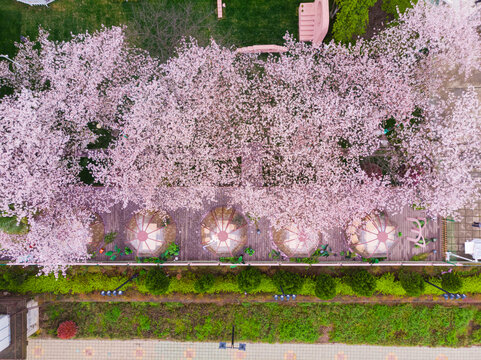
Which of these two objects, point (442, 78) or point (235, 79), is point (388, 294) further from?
point (235, 79)

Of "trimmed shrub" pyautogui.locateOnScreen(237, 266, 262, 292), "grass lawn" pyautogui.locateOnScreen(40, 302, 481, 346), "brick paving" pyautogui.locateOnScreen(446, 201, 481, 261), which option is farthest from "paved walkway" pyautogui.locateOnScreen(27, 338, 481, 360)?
"brick paving" pyautogui.locateOnScreen(446, 201, 481, 261)

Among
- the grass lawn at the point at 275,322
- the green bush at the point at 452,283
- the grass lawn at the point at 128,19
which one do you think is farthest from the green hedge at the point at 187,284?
the grass lawn at the point at 128,19

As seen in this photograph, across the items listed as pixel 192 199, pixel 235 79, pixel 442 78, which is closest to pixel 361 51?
pixel 442 78

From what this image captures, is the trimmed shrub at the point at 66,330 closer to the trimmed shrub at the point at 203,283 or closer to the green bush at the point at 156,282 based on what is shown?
the green bush at the point at 156,282

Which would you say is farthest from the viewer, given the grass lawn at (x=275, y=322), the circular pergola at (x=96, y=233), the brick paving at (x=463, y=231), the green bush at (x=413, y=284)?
the grass lawn at (x=275, y=322)

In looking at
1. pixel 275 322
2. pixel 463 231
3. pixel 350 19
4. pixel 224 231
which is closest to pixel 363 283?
pixel 275 322

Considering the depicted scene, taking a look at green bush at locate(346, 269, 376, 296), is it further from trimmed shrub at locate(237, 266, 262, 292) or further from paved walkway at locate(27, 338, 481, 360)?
trimmed shrub at locate(237, 266, 262, 292)
